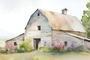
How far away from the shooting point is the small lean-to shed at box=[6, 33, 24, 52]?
190 cm

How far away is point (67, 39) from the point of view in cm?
185

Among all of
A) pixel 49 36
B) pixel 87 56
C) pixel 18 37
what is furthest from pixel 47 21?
pixel 87 56

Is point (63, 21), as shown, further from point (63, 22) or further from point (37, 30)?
point (37, 30)

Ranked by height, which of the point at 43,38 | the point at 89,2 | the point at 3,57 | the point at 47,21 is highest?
the point at 89,2

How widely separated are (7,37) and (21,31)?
0.11 meters

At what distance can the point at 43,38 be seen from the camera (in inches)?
74.0

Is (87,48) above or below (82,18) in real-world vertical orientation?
below

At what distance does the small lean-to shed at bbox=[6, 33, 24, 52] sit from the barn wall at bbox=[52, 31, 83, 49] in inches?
9.5

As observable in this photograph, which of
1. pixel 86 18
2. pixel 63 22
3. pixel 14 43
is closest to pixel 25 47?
pixel 14 43

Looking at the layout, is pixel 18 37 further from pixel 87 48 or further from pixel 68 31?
pixel 87 48

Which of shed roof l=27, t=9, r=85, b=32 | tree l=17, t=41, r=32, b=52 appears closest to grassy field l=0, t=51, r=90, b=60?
tree l=17, t=41, r=32, b=52

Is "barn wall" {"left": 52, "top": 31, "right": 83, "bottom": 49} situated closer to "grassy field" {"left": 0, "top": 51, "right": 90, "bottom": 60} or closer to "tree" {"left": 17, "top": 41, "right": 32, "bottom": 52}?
"grassy field" {"left": 0, "top": 51, "right": 90, "bottom": 60}

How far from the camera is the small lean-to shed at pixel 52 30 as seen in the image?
185 centimetres

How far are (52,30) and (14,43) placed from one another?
291 mm
